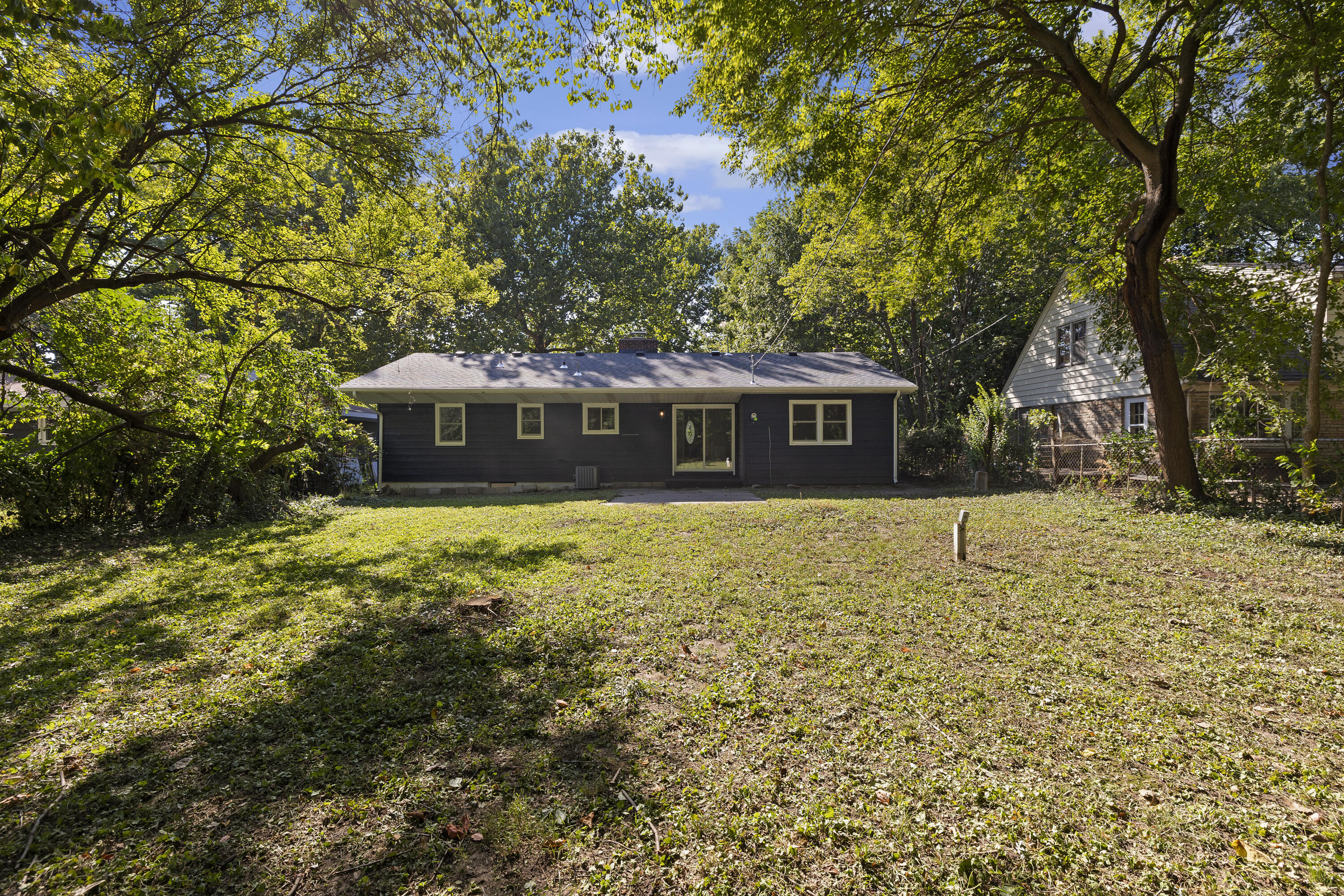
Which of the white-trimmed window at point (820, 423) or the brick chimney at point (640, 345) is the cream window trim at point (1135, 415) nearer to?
the white-trimmed window at point (820, 423)

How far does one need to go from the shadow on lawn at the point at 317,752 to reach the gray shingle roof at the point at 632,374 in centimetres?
1000

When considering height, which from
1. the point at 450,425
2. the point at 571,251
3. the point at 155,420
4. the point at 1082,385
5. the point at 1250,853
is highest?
the point at 571,251

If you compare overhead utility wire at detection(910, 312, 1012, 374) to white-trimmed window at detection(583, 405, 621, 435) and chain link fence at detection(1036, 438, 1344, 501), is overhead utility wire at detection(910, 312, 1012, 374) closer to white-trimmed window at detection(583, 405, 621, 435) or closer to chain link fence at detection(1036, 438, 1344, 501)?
chain link fence at detection(1036, 438, 1344, 501)

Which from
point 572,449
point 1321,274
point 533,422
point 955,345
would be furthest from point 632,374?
point 955,345

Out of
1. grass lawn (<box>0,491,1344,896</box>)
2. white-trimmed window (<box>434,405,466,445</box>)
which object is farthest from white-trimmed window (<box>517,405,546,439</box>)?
grass lawn (<box>0,491,1344,896</box>)

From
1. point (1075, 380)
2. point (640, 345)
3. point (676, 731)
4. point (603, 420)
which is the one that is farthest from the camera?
point (640, 345)

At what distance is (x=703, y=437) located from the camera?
15.9m

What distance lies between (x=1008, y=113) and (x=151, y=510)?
16218 mm

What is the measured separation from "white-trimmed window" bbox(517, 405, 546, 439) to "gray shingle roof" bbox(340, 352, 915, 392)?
2.98ft

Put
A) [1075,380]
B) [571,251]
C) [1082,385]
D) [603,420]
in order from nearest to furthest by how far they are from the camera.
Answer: [603,420], [1082,385], [1075,380], [571,251]

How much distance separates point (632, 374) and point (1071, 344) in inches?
549

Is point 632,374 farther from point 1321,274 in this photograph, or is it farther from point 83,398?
point 1321,274

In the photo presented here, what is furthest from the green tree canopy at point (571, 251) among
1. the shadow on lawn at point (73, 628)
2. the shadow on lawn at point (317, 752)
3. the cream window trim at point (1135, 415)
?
the shadow on lawn at point (317, 752)

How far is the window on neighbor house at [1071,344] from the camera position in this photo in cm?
1694
